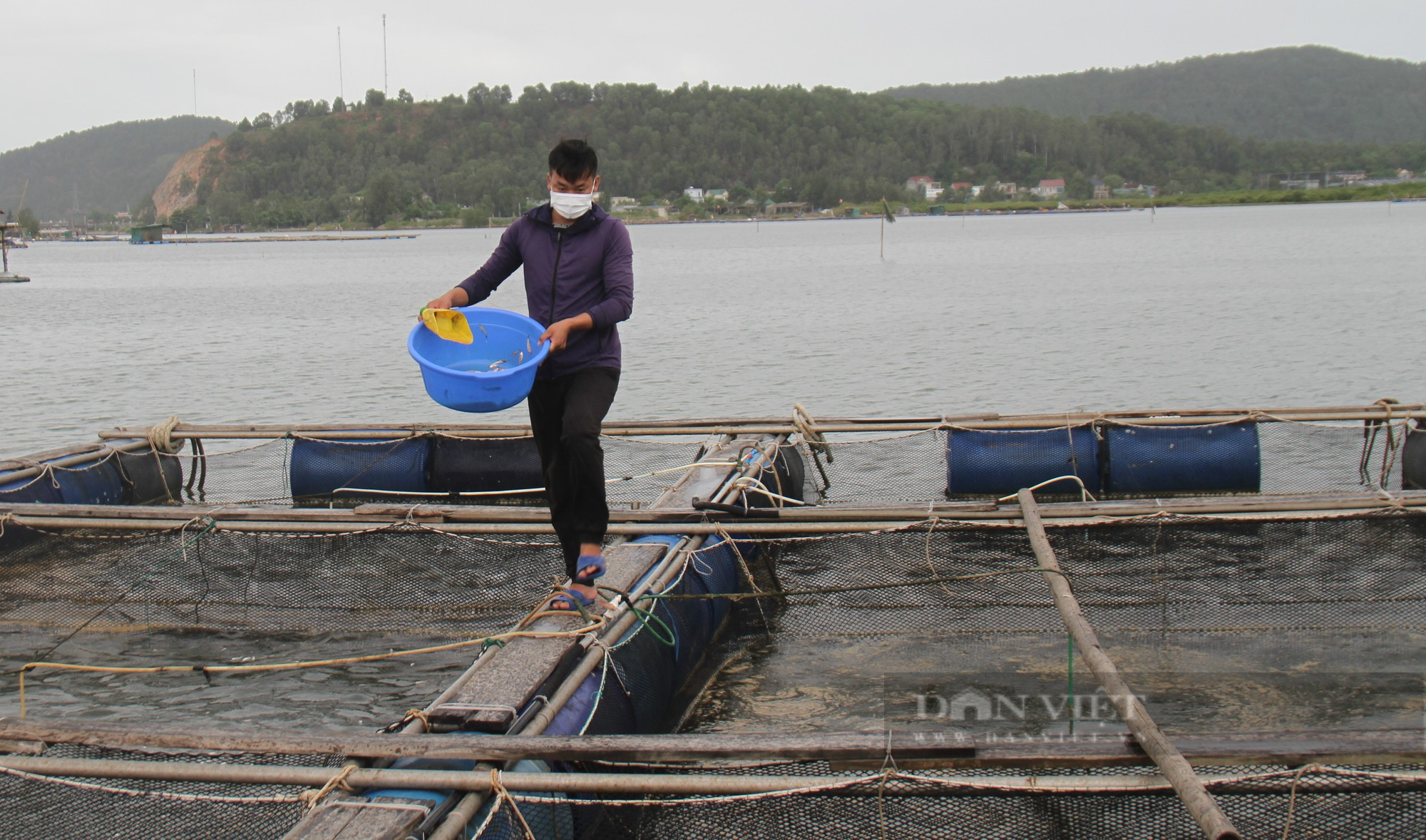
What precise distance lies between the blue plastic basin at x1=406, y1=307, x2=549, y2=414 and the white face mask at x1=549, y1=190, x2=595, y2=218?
0.52 m

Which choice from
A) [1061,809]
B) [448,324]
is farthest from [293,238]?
[1061,809]

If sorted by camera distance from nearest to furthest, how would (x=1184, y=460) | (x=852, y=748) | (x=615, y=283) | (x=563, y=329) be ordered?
(x=852, y=748) < (x=563, y=329) < (x=615, y=283) < (x=1184, y=460)

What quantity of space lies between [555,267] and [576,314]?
235 mm

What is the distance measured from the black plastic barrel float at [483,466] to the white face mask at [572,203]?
5.44 metres

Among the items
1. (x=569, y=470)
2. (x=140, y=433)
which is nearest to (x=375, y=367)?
(x=140, y=433)

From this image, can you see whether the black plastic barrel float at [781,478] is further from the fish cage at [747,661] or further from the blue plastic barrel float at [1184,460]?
the blue plastic barrel float at [1184,460]

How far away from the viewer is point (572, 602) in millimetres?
5355

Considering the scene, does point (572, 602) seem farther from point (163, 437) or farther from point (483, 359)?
point (163, 437)

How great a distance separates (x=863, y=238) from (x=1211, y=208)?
83.1 meters

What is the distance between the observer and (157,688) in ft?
23.9

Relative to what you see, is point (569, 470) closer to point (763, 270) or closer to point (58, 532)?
point (58, 532)

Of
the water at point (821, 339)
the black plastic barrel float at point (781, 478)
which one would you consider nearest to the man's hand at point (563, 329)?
the black plastic barrel float at point (781, 478)

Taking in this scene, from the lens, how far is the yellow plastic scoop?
545 centimetres

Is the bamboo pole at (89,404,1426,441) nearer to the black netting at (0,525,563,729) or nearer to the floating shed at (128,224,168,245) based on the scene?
the black netting at (0,525,563,729)
